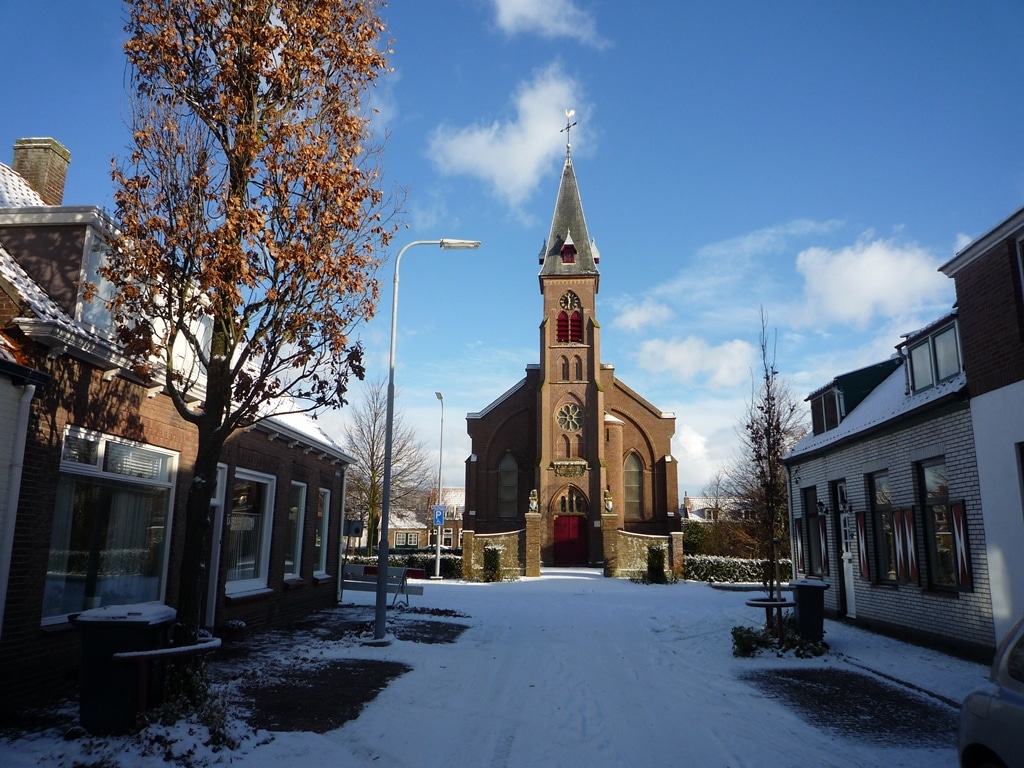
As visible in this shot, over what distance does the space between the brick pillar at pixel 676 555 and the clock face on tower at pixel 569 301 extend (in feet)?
62.8

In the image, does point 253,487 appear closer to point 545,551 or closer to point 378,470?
point 378,470

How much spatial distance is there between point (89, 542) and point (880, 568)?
45.8 feet

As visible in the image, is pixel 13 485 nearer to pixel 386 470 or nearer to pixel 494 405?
pixel 386 470

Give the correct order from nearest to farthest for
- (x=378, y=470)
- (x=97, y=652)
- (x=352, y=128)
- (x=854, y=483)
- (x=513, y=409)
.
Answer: (x=97, y=652) < (x=352, y=128) < (x=854, y=483) < (x=378, y=470) < (x=513, y=409)

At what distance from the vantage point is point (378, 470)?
41.1m

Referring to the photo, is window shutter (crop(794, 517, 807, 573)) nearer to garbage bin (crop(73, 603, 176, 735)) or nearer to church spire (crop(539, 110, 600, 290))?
garbage bin (crop(73, 603, 176, 735))

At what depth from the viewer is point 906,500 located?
13.6 metres

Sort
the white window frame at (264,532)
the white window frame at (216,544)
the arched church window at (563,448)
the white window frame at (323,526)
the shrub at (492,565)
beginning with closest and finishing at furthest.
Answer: the white window frame at (216,544), the white window frame at (264,532), the white window frame at (323,526), the shrub at (492,565), the arched church window at (563,448)

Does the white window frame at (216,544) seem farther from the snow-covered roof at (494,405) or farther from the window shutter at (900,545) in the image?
the snow-covered roof at (494,405)

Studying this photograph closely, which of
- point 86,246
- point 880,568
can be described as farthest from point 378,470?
point 86,246

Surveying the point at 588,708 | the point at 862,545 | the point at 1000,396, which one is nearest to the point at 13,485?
the point at 588,708

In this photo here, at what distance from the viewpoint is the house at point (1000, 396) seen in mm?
10250

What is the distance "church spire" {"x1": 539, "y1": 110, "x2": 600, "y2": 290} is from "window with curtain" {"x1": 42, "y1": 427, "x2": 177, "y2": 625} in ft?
127

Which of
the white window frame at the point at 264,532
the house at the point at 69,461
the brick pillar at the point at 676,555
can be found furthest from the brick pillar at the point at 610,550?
the house at the point at 69,461
